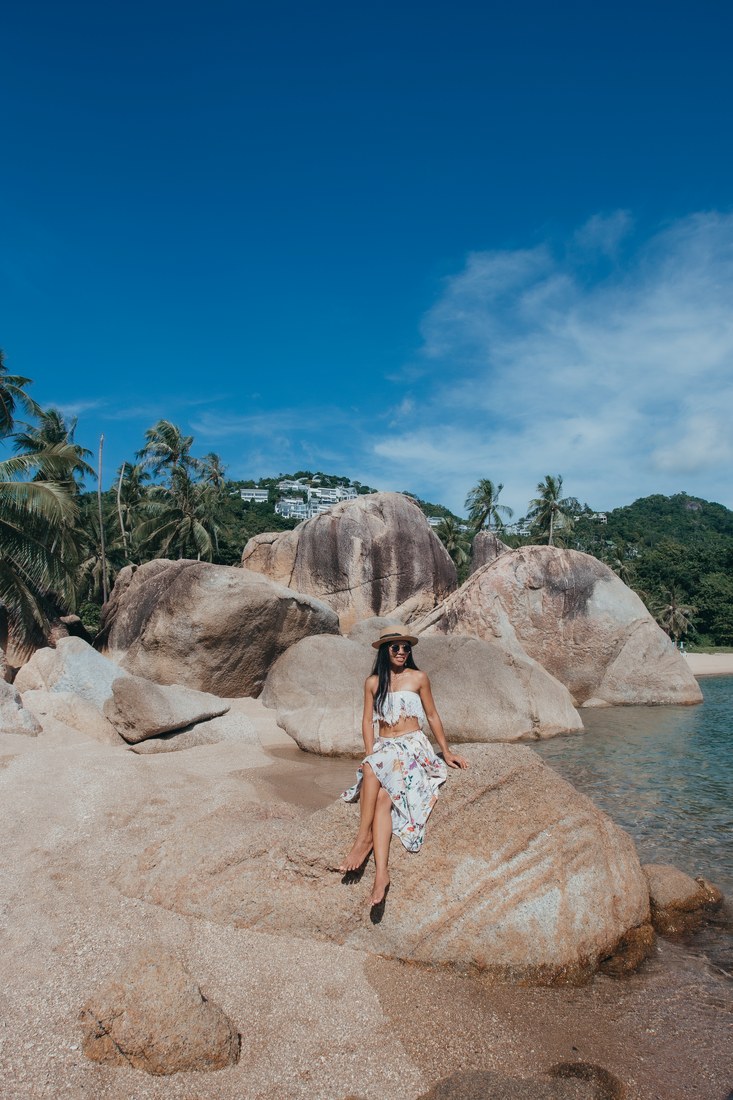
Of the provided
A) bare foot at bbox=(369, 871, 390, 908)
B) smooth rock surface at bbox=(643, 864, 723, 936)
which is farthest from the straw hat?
smooth rock surface at bbox=(643, 864, 723, 936)

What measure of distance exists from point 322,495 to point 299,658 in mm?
121733

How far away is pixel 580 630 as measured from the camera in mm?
18922

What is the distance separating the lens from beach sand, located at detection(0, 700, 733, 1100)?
10.4 ft

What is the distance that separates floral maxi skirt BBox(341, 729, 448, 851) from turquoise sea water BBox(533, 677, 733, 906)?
125 inches

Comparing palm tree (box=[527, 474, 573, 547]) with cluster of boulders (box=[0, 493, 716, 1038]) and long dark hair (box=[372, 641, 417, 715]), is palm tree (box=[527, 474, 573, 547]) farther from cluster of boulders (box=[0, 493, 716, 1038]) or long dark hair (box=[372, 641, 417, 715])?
long dark hair (box=[372, 641, 417, 715])

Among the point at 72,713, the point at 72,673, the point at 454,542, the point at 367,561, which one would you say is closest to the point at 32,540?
the point at 72,673

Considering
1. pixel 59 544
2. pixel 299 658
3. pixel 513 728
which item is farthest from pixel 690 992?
pixel 59 544

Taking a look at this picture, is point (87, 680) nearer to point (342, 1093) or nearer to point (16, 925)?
point (16, 925)

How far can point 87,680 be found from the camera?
11594 millimetres

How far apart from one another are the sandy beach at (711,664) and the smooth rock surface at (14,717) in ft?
105

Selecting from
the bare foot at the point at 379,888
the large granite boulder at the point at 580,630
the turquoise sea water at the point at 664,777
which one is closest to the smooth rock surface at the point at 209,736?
the turquoise sea water at the point at 664,777

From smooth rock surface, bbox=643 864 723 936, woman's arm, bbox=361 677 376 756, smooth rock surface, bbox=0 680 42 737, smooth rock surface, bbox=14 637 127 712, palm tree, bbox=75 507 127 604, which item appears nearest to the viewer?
woman's arm, bbox=361 677 376 756

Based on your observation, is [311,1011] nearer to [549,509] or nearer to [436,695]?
[436,695]

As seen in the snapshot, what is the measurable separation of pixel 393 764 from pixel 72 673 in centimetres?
887
